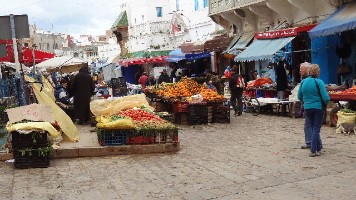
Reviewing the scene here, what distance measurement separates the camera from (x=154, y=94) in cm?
1694

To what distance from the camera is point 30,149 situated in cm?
822

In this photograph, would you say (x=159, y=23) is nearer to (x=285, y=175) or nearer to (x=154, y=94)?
(x=154, y=94)

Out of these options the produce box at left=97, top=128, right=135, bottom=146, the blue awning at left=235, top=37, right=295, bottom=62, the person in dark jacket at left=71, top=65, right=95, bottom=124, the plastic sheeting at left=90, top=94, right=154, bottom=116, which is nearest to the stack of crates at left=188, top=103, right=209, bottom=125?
the plastic sheeting at left=90, top=94, right=154, bottom=116

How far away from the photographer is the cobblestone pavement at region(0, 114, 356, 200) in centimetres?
638

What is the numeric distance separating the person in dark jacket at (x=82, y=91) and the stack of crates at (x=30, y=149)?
5777 millimetres

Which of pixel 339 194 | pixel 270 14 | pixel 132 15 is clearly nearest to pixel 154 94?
pixel 270 14

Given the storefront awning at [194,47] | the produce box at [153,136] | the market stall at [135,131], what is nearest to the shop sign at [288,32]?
the storefront awning at [194,47]

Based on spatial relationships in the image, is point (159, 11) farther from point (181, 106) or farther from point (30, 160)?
point (30, 160)

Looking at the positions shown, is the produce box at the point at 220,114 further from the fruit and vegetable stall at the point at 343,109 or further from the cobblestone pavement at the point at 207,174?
the cobblestone pavement at the point at 207,174

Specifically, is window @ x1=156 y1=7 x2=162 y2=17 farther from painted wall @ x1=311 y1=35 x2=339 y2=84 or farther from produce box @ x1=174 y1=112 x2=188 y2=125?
produce box @ x1=174 y1=112 x2=188 y2=125

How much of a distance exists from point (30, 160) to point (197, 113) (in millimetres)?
6953

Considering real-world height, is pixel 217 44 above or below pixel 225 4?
below

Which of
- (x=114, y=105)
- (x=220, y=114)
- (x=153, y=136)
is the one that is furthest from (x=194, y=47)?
(x=153, y=136)

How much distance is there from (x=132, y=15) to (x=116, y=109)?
37559 mm
